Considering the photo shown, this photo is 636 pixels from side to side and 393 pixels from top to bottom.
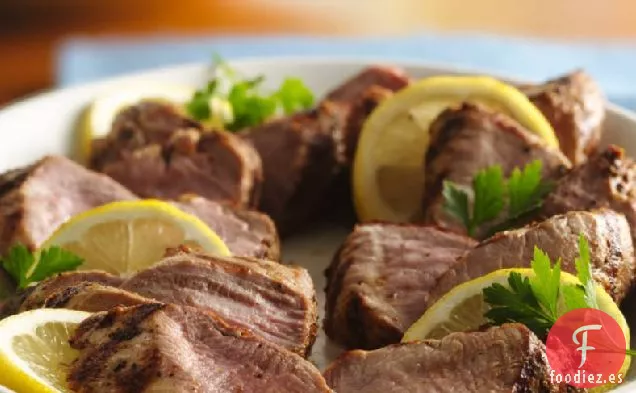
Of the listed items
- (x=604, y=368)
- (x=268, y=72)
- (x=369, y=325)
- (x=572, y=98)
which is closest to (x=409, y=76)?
(x=268, y=72)

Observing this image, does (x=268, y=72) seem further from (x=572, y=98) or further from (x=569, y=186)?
(x=569, y=186)

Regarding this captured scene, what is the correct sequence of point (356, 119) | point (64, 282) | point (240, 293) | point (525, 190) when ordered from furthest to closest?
point (356, 119), point (525, 190), point (64, 282), point (240, 293)

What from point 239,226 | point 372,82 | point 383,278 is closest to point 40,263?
point 239,226

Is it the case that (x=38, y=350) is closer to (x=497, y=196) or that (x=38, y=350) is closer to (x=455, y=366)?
(x=455, y=366)

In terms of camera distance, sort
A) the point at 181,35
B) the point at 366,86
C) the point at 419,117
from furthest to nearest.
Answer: the point at 181,35 → the point at 366,86 → the point at 419,117

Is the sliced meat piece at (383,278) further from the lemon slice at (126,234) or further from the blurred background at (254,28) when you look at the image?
the blurred background at (254,28)

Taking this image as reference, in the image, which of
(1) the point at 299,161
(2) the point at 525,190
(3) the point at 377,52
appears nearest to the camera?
(2) the point at 525,190

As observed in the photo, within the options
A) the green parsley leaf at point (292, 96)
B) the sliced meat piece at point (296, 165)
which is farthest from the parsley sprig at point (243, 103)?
the sliced meat piece at point (296, 165)

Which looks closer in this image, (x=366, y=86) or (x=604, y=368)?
(x=604, y=368)
